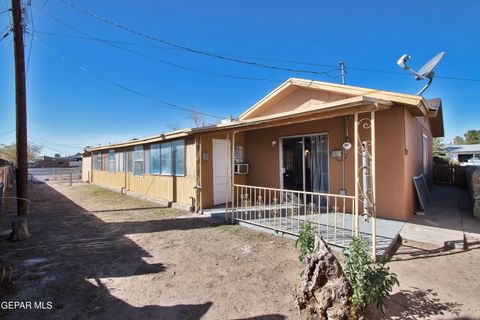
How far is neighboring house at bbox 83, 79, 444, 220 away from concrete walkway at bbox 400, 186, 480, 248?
421 mm

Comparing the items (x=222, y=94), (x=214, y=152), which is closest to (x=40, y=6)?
(x=214, y=152)

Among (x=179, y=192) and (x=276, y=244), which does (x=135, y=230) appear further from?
(x=276, y=244)

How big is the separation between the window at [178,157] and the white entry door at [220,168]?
112cm

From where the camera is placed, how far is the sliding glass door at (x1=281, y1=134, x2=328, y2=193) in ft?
23.4

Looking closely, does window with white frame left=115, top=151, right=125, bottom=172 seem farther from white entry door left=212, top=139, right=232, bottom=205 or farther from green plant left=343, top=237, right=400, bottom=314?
green plant left=343, top=237, right=400, bottom=314

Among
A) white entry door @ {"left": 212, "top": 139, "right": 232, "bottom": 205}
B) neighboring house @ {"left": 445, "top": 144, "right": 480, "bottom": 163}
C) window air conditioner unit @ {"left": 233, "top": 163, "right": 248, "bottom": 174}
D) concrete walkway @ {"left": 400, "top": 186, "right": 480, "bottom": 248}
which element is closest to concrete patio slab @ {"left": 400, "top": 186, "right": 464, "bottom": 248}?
concrete walkway @ {"left": 400, "top": 186, "right": 480, "bottom": 248}

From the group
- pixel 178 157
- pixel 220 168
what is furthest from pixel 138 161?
pixel 220 168

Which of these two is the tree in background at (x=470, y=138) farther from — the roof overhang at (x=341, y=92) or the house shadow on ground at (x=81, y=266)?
the house shadow on ground at (x=81, y=266)

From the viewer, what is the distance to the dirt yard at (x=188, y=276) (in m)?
2.68

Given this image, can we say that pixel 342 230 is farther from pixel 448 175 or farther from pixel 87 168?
pixel 87 168

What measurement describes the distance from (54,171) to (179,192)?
877 inches

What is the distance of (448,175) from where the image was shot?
1274 cm

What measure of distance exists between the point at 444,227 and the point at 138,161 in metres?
11.2

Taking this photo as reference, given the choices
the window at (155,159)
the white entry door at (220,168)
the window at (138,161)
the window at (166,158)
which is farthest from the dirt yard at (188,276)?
the window at (138,161)
